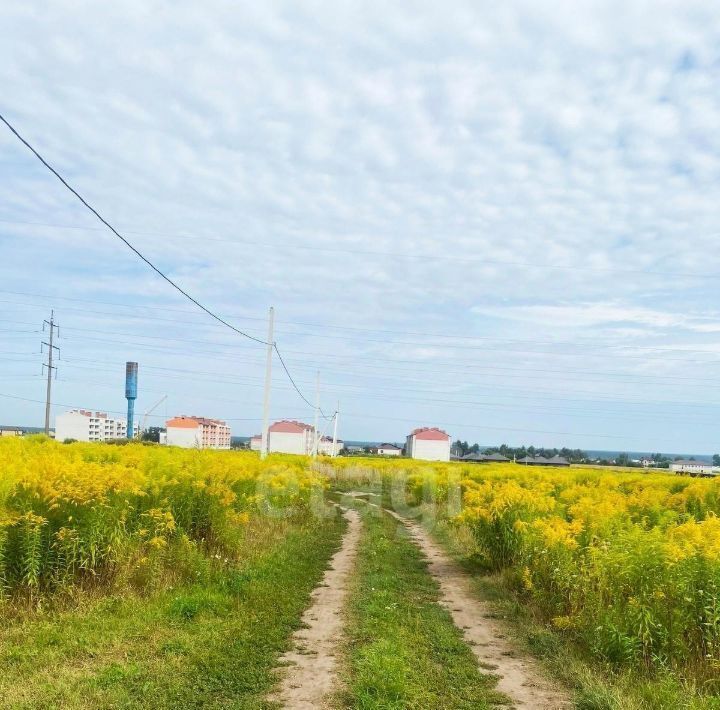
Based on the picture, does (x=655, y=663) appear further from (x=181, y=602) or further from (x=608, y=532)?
(x=181, y=602)

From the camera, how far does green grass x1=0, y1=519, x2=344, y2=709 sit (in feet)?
18.1

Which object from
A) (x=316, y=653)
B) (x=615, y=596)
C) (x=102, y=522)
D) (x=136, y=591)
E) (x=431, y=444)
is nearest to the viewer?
(x=316, y=653)

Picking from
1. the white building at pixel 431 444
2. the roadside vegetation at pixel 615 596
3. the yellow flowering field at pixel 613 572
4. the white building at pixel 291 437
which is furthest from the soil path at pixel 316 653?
the white building at pixel 291 437

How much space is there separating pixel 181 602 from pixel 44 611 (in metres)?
1.51

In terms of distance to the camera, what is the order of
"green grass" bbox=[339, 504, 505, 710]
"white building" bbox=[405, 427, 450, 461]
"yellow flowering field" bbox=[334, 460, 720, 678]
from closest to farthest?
"green grass" bbox=[339, 504, 505, 710], "yellow flowering field" bbox=[334, 460, 720, 678], "white building" bbox=[405, 427, 450, 461]

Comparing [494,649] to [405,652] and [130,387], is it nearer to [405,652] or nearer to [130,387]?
[405,652]

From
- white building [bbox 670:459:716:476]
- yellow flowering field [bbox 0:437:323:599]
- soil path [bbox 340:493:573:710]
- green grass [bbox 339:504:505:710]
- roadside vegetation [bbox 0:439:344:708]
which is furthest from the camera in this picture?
white building [bbox 670:459:716:476]

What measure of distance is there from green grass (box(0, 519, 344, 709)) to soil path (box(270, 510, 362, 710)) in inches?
6.4

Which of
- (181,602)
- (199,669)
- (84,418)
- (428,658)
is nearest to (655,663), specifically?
(428,658)

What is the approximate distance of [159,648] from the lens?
6664 millimetres

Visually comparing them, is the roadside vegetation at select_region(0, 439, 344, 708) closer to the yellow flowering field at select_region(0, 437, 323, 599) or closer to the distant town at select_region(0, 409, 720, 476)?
the yellow flowering field at select_region(0, 437, 323, 599)

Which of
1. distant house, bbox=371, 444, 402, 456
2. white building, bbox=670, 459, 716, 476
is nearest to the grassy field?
white building, bbox=670, 459, 716, 476

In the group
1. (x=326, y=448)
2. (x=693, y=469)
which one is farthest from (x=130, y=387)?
(x=693, y=469)

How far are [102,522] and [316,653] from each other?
3.21 m
